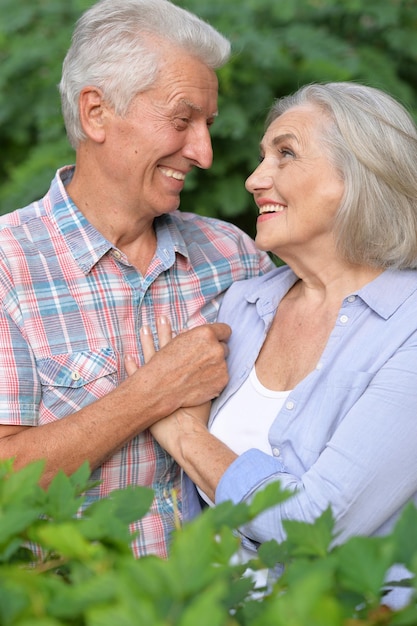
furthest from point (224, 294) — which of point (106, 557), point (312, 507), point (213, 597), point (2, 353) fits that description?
point (213, 597)

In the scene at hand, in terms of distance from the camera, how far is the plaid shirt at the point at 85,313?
227 centimetres

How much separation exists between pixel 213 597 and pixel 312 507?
1267 mm

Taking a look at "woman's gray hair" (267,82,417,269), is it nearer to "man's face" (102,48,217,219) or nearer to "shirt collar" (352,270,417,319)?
"shirt collar" (352,270,417,319)

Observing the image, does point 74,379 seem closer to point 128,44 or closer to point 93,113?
point 93,113

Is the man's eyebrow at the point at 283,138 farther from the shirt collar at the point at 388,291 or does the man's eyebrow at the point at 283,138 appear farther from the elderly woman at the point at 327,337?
the shirt collar at the point at 388,291

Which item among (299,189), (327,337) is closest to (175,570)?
(327,337)

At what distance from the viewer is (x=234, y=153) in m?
3.85

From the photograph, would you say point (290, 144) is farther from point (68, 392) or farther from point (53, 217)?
point (68, 392)

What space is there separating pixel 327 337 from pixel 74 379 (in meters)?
0.70

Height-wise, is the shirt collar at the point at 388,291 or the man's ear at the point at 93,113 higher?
the man's ear at the point at 93,113

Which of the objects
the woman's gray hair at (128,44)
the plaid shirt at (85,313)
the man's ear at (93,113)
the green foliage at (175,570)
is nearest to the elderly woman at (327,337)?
the plaid shirt at (85,313)

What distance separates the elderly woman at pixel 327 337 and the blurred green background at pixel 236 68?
4.31 feet

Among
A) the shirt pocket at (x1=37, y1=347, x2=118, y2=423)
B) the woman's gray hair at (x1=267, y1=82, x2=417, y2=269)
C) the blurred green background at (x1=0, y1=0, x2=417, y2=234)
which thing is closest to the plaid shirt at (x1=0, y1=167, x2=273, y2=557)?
the shirt pocket at (x1=37, y1=347, x2=118, y2=423)

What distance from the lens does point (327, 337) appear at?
7.41 feet
